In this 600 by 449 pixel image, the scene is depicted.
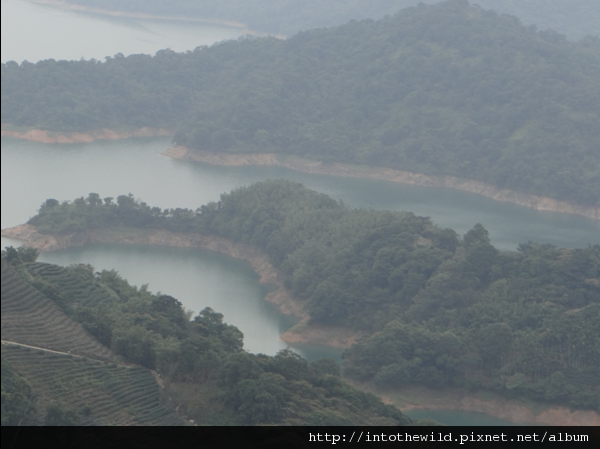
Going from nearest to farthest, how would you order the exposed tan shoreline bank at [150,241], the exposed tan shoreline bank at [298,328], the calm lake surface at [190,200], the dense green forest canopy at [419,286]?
the exposed tan shoreline bank at [298,328]
the dense green forest canopy at [419,286]
the calm lake surface at [190,200]
the exposed tan shoreline bank at [150,241]

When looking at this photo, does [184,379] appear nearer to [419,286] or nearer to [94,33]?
[419,286]

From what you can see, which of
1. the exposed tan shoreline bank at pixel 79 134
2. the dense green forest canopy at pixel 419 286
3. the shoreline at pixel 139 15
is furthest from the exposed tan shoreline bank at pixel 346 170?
the shoreline at pixel 139 15

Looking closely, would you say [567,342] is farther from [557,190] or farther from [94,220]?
[557,190]

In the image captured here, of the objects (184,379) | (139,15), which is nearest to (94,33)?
(139,15)

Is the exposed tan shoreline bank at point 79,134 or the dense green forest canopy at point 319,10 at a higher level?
the dense green forest canopy at point 319,10

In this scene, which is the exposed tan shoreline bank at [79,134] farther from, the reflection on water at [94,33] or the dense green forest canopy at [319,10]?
the dense green forest canopy at [319,10]

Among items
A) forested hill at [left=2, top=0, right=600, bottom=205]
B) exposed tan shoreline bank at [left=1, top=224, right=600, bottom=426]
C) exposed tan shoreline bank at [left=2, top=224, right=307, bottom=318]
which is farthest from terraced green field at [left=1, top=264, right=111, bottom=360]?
forested hill at [left=2, top=0, right=600, bottom=205]
